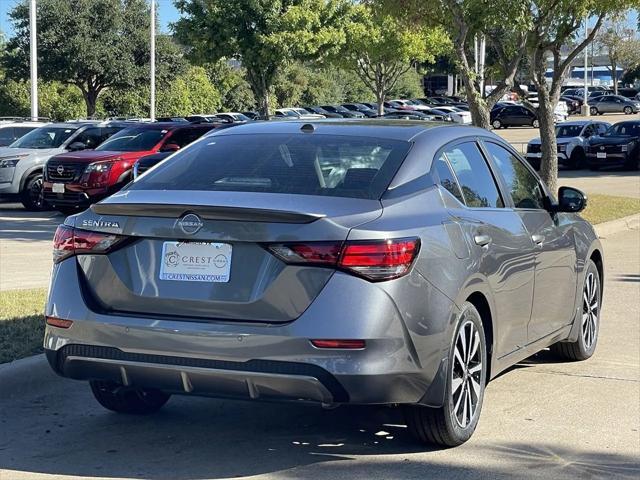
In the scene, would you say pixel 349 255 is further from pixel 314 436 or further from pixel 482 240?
pixel 314 436

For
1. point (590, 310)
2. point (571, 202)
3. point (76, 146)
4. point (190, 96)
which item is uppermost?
point (190, 96)

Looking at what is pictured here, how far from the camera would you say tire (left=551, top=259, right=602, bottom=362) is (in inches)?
304

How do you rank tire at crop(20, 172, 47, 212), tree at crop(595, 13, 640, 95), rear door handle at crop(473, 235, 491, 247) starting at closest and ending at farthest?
rear door handle at crop(473, 235, 491, 247), tire at crop(20, 172, 47, 212), tree at crop(595, 13, 640, 95)

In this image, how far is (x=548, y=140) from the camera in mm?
19953

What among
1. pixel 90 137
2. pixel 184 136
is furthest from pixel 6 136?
pixel 184 136

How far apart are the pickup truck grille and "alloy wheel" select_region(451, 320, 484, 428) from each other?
45.6ft

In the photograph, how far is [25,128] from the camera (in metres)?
24.3

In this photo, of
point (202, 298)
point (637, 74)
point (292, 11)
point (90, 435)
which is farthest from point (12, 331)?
point (637, 74)

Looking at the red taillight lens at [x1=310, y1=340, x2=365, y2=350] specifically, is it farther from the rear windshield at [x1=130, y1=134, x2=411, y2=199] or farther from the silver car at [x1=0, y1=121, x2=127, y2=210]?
the silver car at [x1=0, y1=121, x2=127, y2=210]

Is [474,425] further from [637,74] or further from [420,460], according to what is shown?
[637,74]

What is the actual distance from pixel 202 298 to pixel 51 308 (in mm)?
917

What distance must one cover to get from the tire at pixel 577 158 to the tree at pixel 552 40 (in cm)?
1353

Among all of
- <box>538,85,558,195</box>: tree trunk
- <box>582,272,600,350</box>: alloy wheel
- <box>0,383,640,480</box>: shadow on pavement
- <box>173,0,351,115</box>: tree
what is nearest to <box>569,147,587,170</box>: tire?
<box>173,0,351,115</box>: tree

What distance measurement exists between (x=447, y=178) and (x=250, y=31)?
26762 mm
